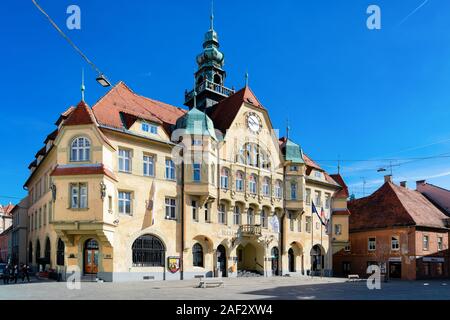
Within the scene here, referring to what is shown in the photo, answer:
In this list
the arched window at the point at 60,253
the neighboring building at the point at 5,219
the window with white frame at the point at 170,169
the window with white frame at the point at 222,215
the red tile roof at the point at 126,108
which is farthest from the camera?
the neighboring building at the point at 5,219

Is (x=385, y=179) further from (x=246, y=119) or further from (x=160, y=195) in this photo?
(x=160, y=195)

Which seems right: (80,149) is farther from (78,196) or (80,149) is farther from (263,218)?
(263,218)

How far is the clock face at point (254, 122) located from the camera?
1654 inches

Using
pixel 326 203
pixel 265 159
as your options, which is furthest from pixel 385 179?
pixel 265 159

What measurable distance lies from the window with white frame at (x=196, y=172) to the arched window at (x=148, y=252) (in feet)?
19.4

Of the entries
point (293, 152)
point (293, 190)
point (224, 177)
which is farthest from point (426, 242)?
point (224, 177)

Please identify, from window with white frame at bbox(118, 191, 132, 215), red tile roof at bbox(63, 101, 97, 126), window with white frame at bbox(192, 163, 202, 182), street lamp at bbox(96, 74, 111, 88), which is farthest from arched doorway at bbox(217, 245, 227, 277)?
street lamp at bbox(96, 74, 111, 88)

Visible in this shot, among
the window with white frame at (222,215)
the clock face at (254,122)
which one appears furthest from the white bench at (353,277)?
the clock face at (254,122)

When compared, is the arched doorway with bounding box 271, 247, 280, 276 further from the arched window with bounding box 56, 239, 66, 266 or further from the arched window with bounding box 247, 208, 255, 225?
the arched window with bounding box 56, 239, 66, 266

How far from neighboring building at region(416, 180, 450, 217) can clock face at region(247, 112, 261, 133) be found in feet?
93.9

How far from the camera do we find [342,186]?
5169cm

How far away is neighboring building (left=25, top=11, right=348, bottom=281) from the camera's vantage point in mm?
30109

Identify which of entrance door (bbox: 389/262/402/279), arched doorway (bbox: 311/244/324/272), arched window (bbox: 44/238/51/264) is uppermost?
arched window (bbox: 44/238/51/264)

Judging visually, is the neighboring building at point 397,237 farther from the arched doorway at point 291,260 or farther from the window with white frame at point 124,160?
the window with white frame at point 124,160
